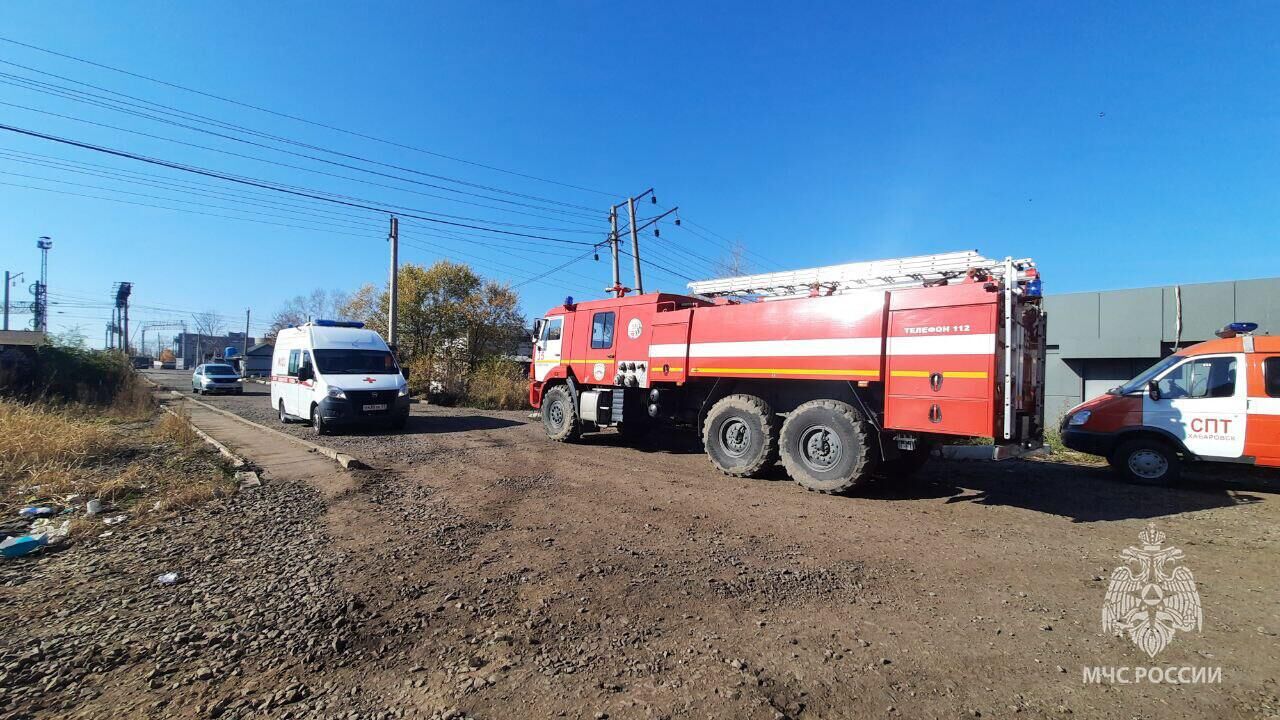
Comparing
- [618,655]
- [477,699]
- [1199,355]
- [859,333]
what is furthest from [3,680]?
[1199,355]

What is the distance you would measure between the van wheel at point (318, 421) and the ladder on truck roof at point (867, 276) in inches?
349

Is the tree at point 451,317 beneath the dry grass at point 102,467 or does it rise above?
above

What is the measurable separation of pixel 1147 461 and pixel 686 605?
759cm

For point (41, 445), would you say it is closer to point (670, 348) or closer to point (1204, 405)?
point (670, 348)

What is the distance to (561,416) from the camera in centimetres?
1082

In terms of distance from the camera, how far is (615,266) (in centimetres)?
2006

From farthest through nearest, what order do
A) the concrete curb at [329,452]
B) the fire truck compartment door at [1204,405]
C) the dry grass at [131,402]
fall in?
the dry grass at [131,402]
the concrete curb at [329,452]
the fire truck compartment door at [1204,405]

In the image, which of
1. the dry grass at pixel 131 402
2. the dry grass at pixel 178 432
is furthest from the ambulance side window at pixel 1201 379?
the dry grass at pixel 131 402

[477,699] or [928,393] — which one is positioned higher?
[928,393]

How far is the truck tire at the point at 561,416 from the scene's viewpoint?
1053 centimetres

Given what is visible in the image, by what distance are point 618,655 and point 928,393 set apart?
4.74 meters

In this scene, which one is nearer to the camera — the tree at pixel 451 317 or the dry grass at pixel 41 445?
the dry grass at pixel 41 445

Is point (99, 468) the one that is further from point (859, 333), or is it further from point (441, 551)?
point (859, 333)

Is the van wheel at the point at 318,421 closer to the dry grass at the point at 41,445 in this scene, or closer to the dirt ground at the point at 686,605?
the dry grass at the point at 41,445
